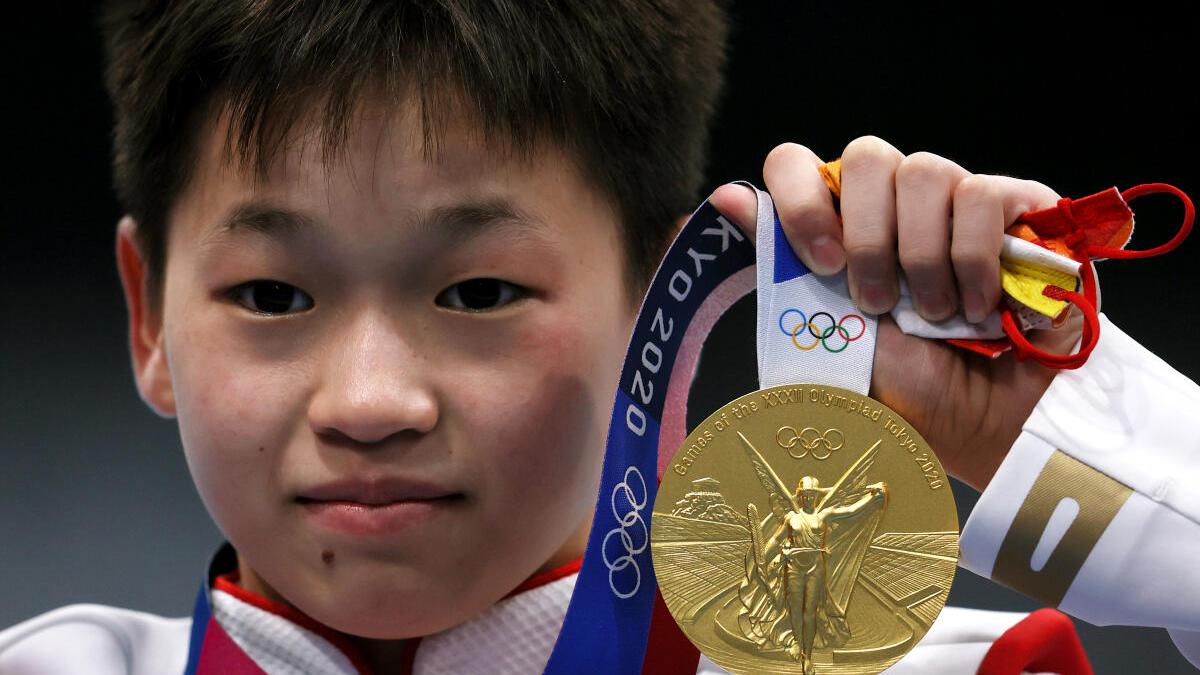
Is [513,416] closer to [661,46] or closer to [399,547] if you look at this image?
[399,547]

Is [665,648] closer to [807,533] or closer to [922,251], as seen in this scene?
[807,533]

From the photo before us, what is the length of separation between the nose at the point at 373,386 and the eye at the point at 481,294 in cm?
4

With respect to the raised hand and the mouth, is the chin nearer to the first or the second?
the mouth

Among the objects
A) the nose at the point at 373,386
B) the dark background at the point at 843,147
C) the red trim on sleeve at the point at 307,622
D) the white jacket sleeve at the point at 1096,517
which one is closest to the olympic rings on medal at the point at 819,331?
the white jacket sleeve at the point at 1096,517

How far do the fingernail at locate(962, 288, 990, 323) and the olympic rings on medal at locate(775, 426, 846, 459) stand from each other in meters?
0.11

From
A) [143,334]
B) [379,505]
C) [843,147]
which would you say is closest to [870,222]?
[379,505]

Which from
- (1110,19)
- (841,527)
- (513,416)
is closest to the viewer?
(841,527)

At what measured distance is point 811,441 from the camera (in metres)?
0.76

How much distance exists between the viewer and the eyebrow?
2.89ft

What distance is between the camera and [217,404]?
917 millimetres

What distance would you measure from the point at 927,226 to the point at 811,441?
0.14 m

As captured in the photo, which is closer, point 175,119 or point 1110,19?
point 175,119

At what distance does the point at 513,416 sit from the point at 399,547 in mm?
109

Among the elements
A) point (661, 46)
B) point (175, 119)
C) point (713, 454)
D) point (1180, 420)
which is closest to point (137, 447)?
point (175, 119)
